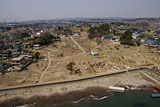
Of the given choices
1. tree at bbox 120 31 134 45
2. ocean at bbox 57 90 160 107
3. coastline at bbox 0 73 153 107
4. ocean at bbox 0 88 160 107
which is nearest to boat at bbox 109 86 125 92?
ocean at bbox 0 88 160 107

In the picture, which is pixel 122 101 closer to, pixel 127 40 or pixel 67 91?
pixel 67 91

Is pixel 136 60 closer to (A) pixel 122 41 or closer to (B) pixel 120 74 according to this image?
(B) pixel 120 74

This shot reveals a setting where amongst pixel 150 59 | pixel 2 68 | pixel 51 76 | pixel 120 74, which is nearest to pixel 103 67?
pixel 120 74

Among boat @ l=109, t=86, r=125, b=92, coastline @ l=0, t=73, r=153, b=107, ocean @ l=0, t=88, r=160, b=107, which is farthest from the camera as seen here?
boat @ l=109, t=86, r=125, b=92

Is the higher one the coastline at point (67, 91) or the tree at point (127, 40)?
the tree at point (127, 40)

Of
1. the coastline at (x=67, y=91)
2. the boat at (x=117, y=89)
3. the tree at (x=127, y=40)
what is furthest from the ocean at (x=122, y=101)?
the tree at (x=127, y=40)

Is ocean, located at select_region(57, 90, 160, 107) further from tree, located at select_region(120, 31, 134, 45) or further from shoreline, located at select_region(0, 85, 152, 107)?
tree, located at select_region(120, 31, 134, 45)

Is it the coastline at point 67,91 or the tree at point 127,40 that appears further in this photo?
the tree at point 127,40

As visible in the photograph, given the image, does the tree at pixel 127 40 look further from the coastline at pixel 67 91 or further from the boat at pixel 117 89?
the boat at pixel 117 89

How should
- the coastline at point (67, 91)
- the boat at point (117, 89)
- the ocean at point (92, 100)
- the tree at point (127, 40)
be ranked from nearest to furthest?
the ocean at point (92, 100), the coastline at point (67, 91), the boat at point (117, 89), the tree at point (127, 40)
